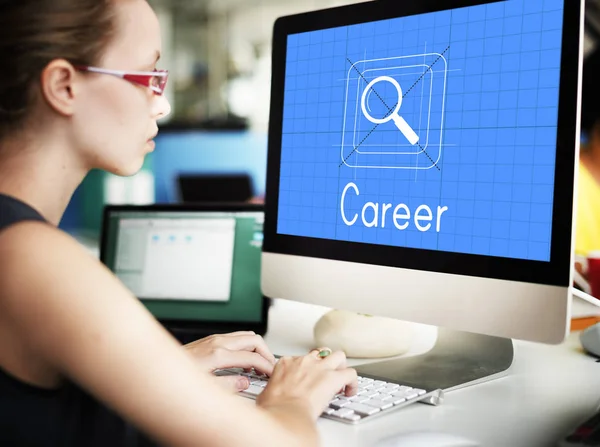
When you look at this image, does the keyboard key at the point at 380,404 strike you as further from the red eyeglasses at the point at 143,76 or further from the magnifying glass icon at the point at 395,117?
the red eyeglasses at the point at 143,76

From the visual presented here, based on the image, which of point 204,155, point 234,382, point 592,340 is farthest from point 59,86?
point 204,155

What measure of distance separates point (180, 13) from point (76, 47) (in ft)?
20.9

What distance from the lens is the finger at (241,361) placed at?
0.91m

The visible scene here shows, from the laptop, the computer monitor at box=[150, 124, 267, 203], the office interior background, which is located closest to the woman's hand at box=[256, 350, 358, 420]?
the laptop

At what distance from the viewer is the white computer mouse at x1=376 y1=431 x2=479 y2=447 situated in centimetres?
68

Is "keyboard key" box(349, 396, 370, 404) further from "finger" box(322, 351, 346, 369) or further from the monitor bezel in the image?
the monitor bezel

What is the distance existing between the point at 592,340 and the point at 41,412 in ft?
2.77

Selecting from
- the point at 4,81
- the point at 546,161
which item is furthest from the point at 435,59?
the point at 4,81

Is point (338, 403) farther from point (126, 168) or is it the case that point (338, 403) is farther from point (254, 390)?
point (126, 168)

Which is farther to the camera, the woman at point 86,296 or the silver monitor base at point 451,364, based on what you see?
the silver monitor base at point 451,364

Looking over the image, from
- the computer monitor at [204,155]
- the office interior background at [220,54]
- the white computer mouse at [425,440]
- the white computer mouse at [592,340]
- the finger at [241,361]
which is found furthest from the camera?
the office interior background at [220,54]

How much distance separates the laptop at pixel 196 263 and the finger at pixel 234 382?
411 millimetres

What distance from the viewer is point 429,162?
92 cm

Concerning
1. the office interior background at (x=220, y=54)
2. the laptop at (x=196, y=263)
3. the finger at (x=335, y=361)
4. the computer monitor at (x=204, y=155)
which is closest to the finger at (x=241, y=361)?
the finger at (x=335, y=361)
